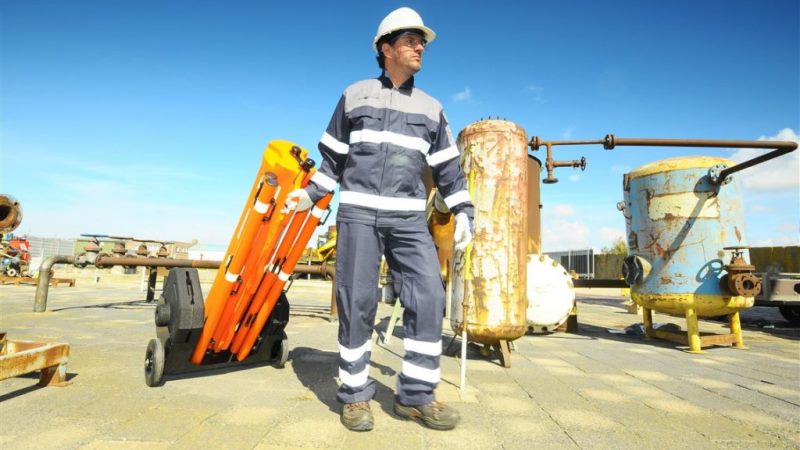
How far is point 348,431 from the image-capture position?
6.06 ft

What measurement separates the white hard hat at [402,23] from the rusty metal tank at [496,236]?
4.07 ft

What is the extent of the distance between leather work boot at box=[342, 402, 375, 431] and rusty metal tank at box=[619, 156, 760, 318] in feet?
13.9

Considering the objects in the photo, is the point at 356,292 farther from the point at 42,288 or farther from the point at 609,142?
the point at 42,288

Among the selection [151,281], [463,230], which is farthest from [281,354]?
[151,281]

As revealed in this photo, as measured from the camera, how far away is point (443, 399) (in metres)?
2.36

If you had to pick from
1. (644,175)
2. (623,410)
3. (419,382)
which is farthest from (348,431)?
(644,175)

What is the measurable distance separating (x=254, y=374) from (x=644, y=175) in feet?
16.1

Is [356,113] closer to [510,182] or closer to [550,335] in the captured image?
[510,182]

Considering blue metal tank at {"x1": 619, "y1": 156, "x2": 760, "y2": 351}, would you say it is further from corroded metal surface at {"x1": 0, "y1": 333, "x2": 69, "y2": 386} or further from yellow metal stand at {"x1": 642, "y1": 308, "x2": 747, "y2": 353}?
corroded metal surface at {"x1": 0, "y1": 333, "x2": 69, "y2": 386}

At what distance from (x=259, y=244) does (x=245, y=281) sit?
0.26 m

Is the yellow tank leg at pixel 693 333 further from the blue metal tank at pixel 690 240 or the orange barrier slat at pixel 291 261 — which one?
the orange barrier slat at pixel 291 261

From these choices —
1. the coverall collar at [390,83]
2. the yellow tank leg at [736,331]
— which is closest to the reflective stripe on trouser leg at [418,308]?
the coverall collar at [390,83]

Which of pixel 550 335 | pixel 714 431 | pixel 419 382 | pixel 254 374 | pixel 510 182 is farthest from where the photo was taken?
pixel 550 335

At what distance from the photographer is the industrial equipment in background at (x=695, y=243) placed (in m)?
4.38
